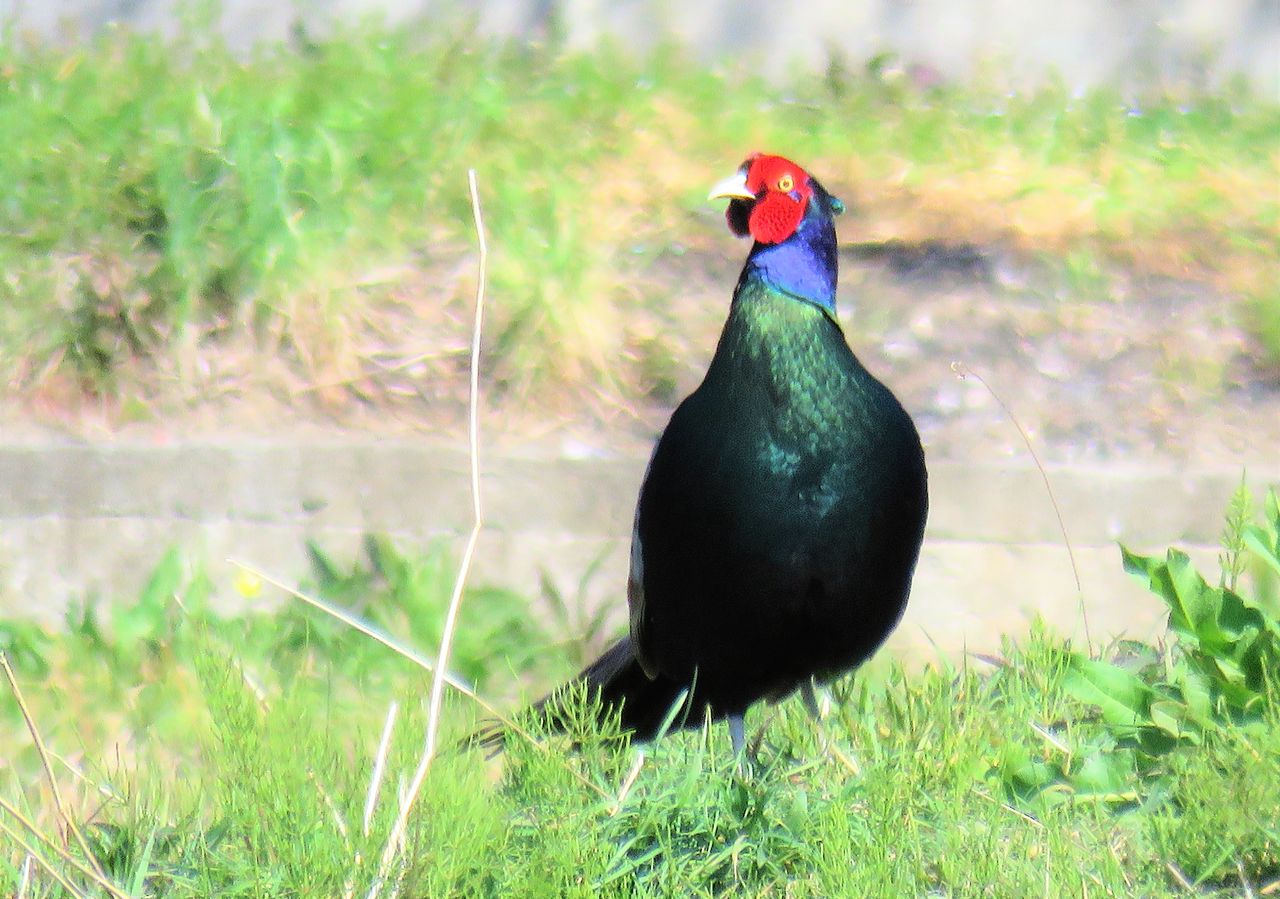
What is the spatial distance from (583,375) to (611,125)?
1.03 metres

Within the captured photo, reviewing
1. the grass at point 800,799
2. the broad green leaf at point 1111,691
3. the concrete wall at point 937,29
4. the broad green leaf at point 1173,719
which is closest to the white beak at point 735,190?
the grass at point 800,799

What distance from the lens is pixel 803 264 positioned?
9.71ft

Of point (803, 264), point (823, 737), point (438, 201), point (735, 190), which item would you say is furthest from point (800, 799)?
point (438, 201)

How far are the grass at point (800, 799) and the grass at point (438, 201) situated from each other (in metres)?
1.48

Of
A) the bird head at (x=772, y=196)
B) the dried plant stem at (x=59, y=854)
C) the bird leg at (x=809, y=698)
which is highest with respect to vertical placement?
the bird head at (x=772, y=196)

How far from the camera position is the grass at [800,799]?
204cm

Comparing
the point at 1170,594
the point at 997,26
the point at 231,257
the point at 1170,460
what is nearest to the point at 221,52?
the point at 231,257

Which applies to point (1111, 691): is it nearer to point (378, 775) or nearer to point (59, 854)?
point (378, 775)

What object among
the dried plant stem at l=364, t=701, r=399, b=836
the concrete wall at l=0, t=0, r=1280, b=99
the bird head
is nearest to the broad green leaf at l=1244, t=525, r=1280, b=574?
the bird head

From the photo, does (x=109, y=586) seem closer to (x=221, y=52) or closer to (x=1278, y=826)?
(x=221, y=52)

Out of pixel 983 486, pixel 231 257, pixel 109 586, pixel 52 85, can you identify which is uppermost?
pixel 52 85

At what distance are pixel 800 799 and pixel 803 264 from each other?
1092mm

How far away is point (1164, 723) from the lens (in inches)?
97.7

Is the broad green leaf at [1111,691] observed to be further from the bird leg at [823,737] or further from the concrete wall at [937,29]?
the concrete wall at [937,29]
